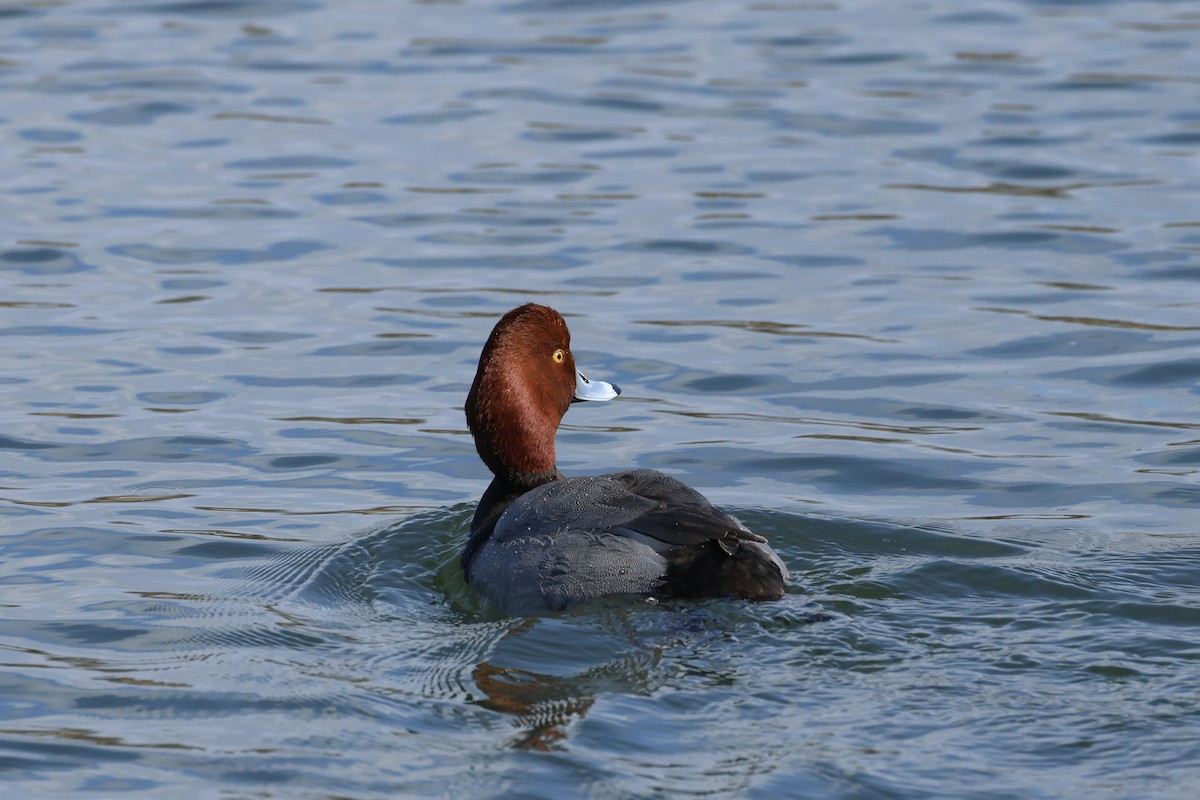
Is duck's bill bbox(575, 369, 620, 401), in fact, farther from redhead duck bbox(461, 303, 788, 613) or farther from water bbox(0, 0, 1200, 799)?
water bbox(0, 0, 1200, 799)

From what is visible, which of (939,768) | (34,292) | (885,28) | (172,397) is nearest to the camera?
(939,768)

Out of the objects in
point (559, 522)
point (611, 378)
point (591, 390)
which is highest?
point (591, 390)

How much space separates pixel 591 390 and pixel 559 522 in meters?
1.28

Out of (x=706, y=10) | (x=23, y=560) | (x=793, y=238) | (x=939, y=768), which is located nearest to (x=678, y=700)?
(x=939, y=768)

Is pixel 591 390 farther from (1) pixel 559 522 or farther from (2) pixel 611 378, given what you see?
(2) pixel 611 378

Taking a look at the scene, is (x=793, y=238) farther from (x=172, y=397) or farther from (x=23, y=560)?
(x=23, y=560)

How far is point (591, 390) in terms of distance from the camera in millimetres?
7922

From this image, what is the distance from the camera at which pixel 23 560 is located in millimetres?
7488

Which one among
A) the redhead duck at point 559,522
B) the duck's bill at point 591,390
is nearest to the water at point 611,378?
the redhead duck at point 559,522

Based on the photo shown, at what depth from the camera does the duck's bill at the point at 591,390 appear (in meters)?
7.85

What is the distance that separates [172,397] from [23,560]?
2437 millimetres

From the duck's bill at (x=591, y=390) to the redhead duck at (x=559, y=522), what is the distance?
0.08 m

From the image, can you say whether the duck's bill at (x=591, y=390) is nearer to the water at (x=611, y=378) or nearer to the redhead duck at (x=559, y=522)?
the redhead duck at (x=559, y=522)

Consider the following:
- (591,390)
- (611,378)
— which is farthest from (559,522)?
(611,378)
